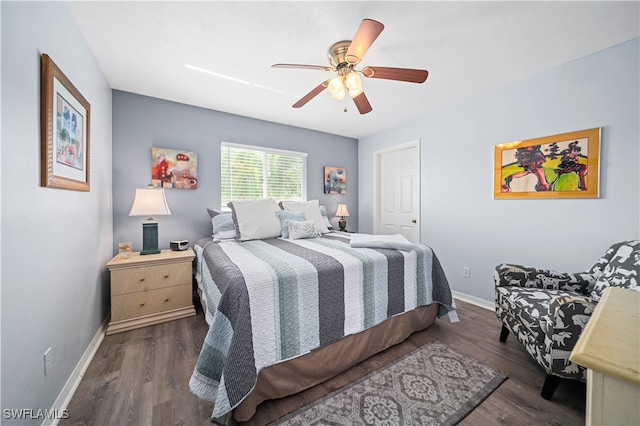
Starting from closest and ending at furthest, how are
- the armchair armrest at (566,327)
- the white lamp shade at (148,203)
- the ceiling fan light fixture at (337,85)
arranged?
the armchair armrest at (566,327)
the ceiling fan light fixture at (337,85)
the white lamp shade at (148,203)

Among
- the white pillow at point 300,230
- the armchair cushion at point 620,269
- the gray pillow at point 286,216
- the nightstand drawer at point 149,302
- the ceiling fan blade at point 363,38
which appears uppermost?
the ceiling fan blade at point 363,38

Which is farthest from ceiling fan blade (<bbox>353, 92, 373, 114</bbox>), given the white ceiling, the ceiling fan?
the white ceiling

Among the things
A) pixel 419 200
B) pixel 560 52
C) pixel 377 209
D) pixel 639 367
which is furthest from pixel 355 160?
pixel 639 367

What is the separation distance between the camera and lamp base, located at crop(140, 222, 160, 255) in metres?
2.58

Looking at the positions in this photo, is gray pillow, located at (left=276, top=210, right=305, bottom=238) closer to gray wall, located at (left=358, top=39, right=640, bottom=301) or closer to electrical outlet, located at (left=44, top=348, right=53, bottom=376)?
gray wall, located at (left=358, top=39, right=640, bottom=301)

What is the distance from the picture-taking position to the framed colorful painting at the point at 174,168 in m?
2.88

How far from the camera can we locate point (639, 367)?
49 centimetres

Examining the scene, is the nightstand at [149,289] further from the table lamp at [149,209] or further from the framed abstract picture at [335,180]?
the framed abstract picture at [335,180]

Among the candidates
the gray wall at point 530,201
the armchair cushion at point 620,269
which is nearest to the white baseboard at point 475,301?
the gray wall at point 530,201

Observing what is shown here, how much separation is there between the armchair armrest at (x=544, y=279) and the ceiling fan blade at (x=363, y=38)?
202 cm

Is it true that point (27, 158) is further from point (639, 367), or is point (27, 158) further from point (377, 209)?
point (377, 209)

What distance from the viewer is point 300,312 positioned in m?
1.50

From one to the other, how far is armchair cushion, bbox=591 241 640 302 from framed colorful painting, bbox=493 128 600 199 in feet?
2.09

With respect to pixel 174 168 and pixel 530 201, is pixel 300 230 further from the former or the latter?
pixel 530 201
